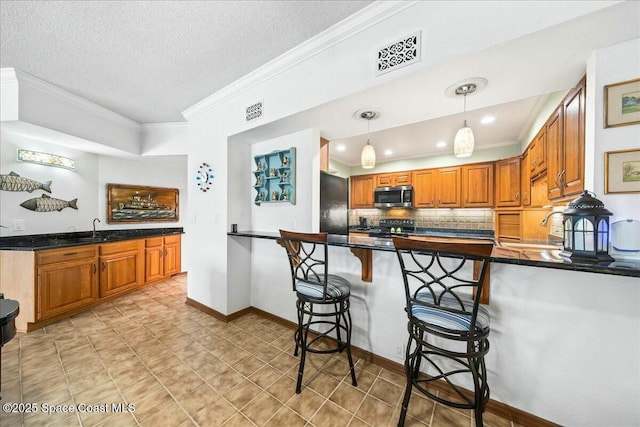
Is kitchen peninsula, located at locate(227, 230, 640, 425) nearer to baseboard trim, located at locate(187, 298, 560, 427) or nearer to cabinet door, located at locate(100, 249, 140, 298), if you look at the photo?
baseboard trim, located at locate(187, 298, 560, 427)

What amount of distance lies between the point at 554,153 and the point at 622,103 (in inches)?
33.9

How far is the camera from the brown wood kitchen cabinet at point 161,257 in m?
3.92

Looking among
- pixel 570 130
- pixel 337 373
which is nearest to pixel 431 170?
pixel 570 130

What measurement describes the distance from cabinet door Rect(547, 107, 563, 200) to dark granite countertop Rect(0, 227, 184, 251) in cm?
513

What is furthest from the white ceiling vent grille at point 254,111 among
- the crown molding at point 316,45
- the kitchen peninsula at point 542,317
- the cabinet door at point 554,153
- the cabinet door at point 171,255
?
the cabinet door at point 171,255

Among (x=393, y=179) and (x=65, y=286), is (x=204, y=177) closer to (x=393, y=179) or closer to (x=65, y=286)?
(x=65, y=286)

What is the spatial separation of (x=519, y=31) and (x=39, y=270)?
4663mm

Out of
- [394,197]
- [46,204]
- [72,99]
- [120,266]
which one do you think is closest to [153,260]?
[120,266]

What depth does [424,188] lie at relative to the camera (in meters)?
4.72

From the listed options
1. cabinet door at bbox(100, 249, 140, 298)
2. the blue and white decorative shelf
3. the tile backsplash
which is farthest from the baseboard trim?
the tile backsplash

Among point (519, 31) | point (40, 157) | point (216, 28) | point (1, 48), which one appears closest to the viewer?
point (519, 31)

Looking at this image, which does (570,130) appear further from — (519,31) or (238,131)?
(238,131)

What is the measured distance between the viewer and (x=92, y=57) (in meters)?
2.12

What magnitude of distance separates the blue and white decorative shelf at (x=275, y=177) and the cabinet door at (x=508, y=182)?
3.50 metres
